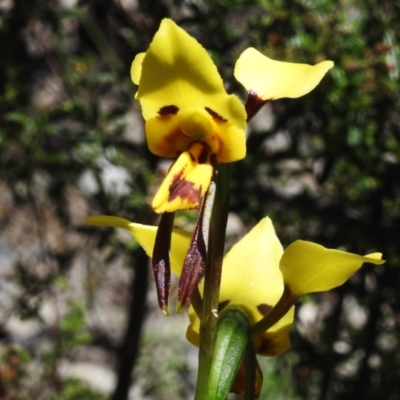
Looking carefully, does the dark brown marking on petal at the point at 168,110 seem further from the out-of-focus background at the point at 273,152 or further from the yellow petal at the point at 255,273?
the out-of-focus background at the point at 273,152

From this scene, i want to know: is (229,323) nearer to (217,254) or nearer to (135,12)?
(217,254)

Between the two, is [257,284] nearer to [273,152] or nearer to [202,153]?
[202,153]

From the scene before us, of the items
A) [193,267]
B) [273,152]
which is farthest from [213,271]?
[273,152]

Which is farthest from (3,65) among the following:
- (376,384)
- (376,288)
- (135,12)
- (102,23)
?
(376,384)

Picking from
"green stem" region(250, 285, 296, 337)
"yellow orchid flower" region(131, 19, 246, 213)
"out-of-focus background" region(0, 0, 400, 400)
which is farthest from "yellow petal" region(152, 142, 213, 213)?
"out-of-focus background" region(0, 0, 400, 400)

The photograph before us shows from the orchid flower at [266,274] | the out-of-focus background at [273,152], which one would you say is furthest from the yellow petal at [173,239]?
the out-of-focus background at [273,152]
